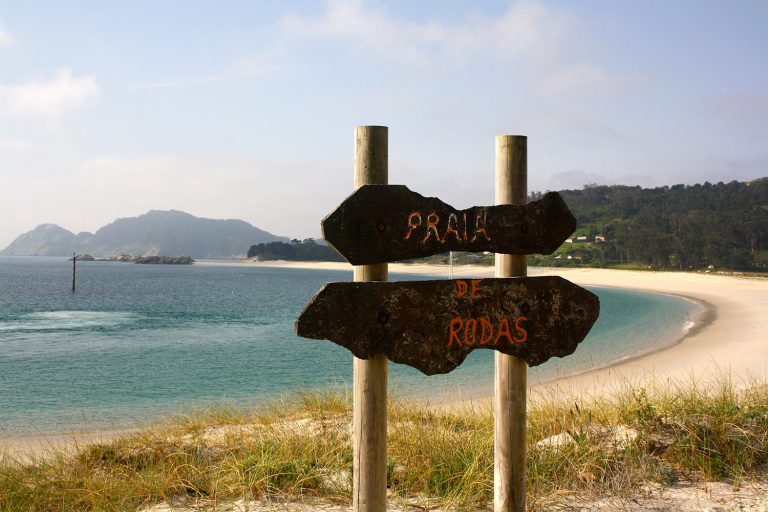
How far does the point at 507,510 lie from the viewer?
3971 mm

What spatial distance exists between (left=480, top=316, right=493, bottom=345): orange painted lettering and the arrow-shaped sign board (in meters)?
0.47

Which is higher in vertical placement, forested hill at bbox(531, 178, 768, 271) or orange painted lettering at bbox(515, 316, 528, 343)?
forested hill at bbox(531, 178, 768, 271)

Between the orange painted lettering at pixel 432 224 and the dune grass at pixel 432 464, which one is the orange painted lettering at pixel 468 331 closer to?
the orange painted lettering at pixel 432 224

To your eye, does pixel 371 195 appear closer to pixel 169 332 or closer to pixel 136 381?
pixel 136 381

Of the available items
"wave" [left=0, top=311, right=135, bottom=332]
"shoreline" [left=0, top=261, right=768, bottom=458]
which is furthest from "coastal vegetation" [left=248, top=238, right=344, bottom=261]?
"shoreline" [left=0, top=261, right=768, bottom=458]

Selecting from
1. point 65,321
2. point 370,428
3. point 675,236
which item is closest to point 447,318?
point 370,428

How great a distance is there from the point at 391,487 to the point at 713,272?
71088 mm

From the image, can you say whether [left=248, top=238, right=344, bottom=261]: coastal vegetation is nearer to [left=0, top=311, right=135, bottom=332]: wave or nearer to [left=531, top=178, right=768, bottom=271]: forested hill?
[left=531, top=178, right=768, bottom=271]: forested hill

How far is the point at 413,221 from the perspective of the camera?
3605 mm

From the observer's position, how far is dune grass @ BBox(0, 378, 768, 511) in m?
4.51

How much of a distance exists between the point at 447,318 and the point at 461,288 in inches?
8.1

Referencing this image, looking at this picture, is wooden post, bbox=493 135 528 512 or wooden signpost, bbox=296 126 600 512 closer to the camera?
wooden signpost, bbox=296 126 600 512

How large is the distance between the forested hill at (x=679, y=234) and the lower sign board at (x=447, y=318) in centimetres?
7000

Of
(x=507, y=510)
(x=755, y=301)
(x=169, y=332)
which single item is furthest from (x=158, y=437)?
(x=755, y=301)
